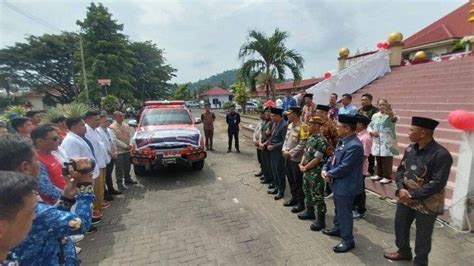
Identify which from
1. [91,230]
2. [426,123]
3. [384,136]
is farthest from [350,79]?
[91,230]

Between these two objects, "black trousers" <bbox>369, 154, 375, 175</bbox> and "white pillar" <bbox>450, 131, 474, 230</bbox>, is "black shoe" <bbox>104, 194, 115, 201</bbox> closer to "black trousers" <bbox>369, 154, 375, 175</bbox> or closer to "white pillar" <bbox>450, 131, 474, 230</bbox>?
"black trousers" <bbox>369, 154, 375, 175</bbox>

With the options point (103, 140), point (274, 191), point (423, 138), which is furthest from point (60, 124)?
point (423, 138)

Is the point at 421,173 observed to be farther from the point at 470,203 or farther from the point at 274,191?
the point at 274,191

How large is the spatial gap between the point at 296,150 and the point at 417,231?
204 centimetres

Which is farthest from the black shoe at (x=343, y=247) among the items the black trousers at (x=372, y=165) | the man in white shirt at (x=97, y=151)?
the man in white shirt at (x=97, y=151)

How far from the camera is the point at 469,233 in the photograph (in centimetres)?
369

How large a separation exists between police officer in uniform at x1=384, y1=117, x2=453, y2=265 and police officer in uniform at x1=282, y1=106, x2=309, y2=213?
174cm

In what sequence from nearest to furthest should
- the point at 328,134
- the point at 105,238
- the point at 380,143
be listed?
1. the point at 105,238
2. the point at 328,134
3. the point at 380,143

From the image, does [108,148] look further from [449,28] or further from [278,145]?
[449,28]

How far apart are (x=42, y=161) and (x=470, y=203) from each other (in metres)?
5.31

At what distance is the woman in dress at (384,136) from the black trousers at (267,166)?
212 centimetres

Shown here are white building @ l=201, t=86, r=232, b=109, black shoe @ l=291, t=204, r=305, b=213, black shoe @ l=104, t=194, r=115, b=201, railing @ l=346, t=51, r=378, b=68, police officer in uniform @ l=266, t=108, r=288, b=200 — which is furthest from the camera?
white building @ l=201, t=86, r=232, b=109

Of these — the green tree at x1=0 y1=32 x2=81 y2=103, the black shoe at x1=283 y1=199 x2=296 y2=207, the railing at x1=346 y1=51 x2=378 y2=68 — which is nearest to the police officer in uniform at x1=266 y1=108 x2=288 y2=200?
the black shoe at x1=283 y1=199 x2=296 y2=207

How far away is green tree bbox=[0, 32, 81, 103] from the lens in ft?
110
